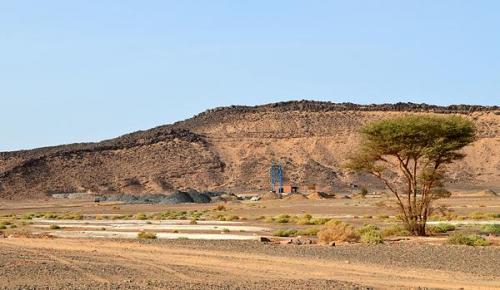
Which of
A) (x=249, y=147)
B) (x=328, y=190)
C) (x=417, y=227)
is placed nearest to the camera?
(x=417, y=227)

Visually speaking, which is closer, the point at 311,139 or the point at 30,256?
the point at 30,256

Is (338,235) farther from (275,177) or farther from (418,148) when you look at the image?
(275,177)

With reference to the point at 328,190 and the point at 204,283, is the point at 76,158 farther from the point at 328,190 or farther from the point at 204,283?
the point at 204,283

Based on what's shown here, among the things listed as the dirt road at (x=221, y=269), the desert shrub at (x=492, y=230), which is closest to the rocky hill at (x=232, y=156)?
the desert shrub at (x=492, y=230)

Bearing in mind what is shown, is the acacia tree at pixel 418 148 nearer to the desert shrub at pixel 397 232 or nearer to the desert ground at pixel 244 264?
the desert shrub at pixel 397 232

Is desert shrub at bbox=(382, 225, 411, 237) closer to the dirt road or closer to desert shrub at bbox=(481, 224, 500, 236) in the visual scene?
desert shrub at bbox=(481, 224, 500, 236)

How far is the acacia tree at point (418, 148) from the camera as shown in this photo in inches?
1344

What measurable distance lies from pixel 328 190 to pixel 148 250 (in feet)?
304

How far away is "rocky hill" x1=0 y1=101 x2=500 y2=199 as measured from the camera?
126562mm

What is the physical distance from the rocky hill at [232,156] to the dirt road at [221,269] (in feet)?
309

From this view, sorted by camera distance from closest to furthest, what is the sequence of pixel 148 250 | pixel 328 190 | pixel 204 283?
pixel 204 283
pixel 148 250
pixel 328 190

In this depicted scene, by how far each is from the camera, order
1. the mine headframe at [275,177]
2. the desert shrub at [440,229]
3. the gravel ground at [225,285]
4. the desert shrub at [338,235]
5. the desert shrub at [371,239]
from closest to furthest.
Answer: the gravel ground at [225,285]
the desert shrub at [371,239]
the desert shrub at [338,235]
the desert shrub at [440,229]
the mine headframe at [275,177]

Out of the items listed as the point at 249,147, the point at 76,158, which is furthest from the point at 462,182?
the point at 76,158

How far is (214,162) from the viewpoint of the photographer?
13450 cm
